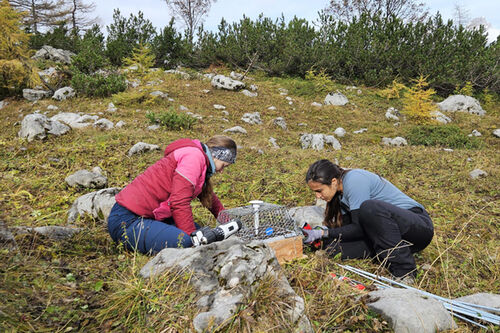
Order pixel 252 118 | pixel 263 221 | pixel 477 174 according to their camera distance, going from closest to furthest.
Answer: pixel 263 221
pixel 477 174
pixel 252 118

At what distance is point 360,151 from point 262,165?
2.86 m

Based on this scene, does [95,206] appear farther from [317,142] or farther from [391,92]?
[391,92]

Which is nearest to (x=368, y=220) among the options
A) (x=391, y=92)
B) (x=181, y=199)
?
(x=181, y=199)

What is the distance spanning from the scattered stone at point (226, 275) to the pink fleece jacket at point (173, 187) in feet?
2.44

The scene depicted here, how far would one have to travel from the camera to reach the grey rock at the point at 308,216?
3807 mm

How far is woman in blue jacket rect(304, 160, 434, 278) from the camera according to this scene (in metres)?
2.74

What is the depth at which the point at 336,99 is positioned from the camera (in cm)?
1355

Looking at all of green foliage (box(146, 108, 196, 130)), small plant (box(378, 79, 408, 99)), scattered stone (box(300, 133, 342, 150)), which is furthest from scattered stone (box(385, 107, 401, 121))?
green foliage (box(146, 108, 196, 130))

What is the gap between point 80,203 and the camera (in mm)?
3695

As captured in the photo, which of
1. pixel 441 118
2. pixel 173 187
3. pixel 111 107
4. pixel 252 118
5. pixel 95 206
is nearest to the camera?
pixel 173 187

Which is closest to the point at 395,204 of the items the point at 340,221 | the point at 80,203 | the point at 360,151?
the point at 340,221

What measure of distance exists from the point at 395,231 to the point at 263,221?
1341 millimetres

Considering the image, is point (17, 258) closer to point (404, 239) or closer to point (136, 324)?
point (136, 324)

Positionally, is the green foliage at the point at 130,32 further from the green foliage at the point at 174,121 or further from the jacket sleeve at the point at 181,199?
the jacket sleeve at the point at 181,199
